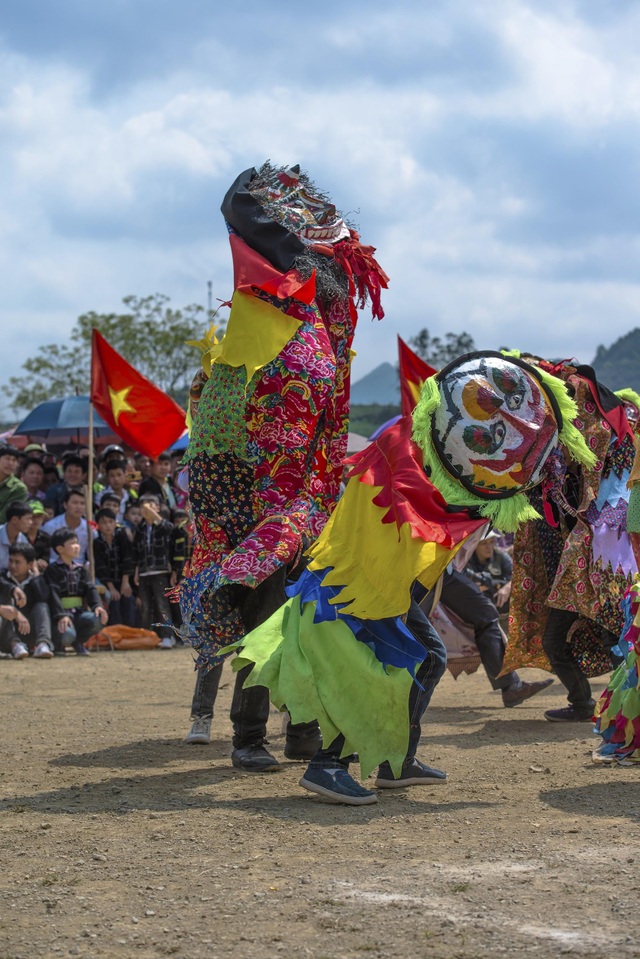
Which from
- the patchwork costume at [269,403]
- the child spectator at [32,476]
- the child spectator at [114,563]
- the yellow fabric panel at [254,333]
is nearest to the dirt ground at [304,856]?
the patchwork costume at [269,403]

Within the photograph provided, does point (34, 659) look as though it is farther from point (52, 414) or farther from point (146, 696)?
point (52, 414)

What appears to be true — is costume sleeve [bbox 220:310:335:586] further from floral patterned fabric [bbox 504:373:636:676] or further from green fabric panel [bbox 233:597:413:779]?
floral patterned fabric [bbox 504:373:636:676]

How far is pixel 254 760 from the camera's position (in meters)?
5.26

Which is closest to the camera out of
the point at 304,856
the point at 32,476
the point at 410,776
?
the point at 304,856

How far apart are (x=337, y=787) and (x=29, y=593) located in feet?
23.5

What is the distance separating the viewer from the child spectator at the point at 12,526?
11273 millimetres

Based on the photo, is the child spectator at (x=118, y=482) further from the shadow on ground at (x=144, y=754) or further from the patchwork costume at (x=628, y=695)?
Answer: the patchwork costume at (x=628, y=695)

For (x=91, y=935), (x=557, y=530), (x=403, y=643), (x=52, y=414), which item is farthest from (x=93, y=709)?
(x=52, y=414)

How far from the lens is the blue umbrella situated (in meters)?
16.5

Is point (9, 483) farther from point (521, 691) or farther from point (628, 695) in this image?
point (628, 695)

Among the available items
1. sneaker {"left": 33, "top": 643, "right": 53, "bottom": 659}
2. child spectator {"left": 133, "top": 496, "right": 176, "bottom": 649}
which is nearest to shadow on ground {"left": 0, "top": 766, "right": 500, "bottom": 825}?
sneaker {"left": 33, "top": 643, "right": 53, "bottom": 659}

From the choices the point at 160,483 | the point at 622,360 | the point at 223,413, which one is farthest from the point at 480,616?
the point at 622,360

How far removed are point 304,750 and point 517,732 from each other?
1563 millimetres

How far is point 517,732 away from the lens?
6.59 m
